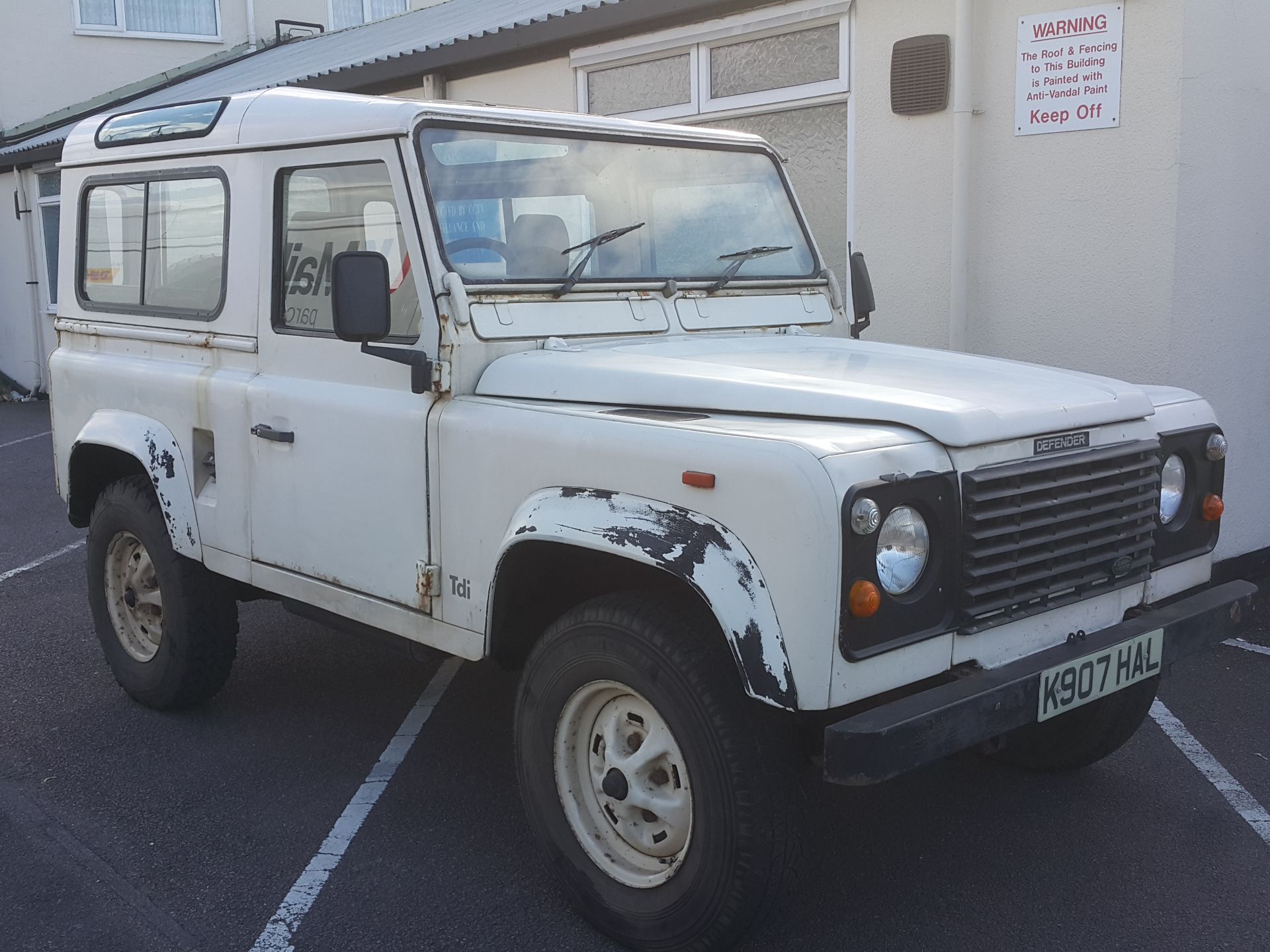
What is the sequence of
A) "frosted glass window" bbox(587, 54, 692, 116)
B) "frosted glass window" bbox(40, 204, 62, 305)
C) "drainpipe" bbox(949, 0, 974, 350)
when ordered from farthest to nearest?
"frosted glass window" bbox(40, 204, 62, 305)
"frosted glass window" bbox(587, 54, 692, 116)
"drainpipe" bbox(949, 0, 974, 350)

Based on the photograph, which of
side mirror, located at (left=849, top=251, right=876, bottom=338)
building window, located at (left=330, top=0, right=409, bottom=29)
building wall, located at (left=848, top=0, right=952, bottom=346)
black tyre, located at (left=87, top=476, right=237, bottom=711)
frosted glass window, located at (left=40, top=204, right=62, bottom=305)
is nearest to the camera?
black tyre, located at (left=87, top=476, right=237, bottom=711)

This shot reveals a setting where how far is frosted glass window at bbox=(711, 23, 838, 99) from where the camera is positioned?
7238 mm

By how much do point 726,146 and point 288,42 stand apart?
1586 centimetres

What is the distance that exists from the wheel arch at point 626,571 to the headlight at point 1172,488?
4.64 feet

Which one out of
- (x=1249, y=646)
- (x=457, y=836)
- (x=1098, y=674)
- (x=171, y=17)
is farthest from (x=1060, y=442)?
(x=171, y=17)

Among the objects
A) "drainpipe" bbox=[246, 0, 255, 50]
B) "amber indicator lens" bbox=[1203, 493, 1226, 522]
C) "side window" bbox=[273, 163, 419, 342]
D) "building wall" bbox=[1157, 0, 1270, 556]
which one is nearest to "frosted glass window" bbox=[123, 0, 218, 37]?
"drainpipe" bbox=[246, 0, 255, 50]

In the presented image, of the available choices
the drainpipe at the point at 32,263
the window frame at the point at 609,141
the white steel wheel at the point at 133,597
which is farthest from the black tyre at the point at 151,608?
the drainpipe at the point at 32,263

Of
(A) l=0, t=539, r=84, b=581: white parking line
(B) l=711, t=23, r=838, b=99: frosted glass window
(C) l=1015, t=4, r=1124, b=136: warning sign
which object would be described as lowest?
(A) l=0, t=539, r=84, b=581: white parking line

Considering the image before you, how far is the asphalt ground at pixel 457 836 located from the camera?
3197mm

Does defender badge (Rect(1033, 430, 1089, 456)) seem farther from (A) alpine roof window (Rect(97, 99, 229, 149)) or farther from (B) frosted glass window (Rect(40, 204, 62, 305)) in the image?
(B) frosted glass window (Rect(40, 204, 62, 305))

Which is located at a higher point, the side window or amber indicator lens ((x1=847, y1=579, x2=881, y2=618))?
the side window

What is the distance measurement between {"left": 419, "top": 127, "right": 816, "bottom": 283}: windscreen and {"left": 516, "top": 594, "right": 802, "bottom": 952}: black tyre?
1226 mm

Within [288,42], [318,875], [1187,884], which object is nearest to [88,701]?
[318,875]

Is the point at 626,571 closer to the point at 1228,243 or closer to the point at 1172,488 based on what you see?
the point at 1172,488
